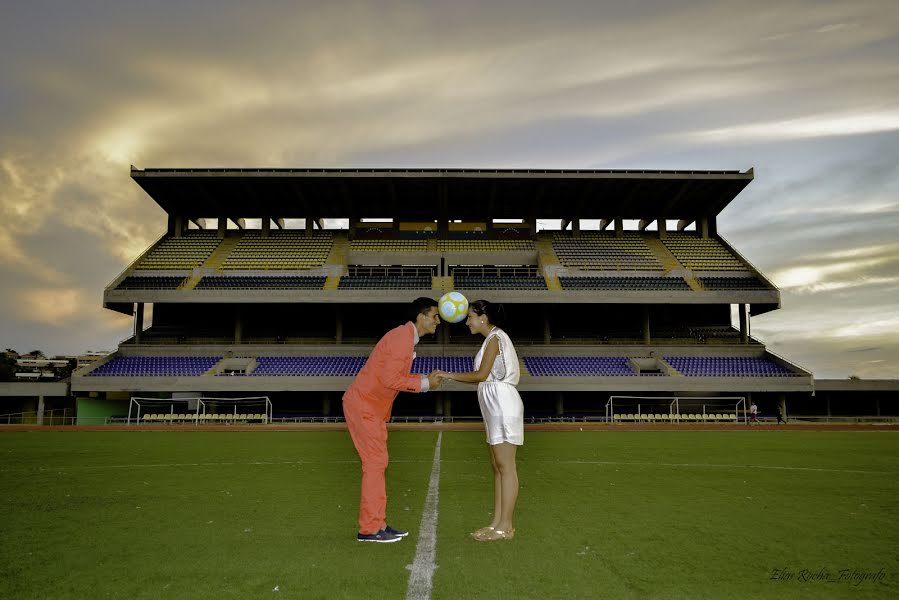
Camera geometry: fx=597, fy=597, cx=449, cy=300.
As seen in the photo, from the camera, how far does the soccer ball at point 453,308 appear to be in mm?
6352

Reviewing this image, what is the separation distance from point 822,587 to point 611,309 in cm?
3634

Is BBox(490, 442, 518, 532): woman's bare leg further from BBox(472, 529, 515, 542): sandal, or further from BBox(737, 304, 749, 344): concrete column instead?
BBox(737, 304, 749, 344): concrete column

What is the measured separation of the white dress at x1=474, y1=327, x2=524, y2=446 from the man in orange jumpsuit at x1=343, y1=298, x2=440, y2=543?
0.49 m

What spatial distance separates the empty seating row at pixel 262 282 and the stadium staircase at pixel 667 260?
22367mm

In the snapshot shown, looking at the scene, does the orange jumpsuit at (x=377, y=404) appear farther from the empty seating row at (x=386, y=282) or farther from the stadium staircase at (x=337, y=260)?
the stadium staircase at (x=337, y=260)

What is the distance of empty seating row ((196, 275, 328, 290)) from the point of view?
3647cm

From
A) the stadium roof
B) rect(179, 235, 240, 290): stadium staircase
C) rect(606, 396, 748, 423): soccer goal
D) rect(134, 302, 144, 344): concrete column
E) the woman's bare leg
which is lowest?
rect(606, 396, 748, 423): soccer goal

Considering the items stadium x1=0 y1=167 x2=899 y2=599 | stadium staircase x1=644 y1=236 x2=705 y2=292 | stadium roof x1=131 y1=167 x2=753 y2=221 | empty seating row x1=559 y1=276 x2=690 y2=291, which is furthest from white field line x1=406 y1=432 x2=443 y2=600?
stadium staircase x1=644 y1=236 x2=705 y2=292

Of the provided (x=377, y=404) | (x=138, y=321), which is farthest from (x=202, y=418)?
(x=377, y=404)

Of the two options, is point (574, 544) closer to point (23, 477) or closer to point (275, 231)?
point (23, 477)

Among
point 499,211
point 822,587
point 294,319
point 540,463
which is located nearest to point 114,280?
point 294,319

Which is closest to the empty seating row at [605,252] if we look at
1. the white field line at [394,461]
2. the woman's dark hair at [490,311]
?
the white field line at [394,461]

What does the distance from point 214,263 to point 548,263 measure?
21880 mm

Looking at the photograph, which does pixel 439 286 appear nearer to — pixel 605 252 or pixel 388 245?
pixel 388 245
